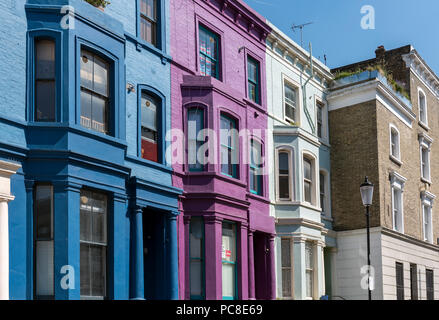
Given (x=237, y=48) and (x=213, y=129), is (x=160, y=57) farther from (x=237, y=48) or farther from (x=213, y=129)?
(x=237, y=48)

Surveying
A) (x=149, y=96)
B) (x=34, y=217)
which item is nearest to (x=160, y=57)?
(x=149, y=96)

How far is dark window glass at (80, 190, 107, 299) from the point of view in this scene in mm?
14805

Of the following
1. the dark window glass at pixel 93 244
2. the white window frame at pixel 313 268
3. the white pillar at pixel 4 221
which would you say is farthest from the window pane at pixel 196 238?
the white pillar at pixel 4 221

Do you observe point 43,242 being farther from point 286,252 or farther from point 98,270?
point 286,252

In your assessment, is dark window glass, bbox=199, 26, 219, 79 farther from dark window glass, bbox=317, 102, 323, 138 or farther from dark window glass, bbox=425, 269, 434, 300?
dark window glass, bbox=425, 269, 434, 300

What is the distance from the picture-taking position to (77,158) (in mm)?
14547

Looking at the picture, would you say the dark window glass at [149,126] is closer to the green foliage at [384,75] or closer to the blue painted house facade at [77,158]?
the blue painted house facade at [77,158]

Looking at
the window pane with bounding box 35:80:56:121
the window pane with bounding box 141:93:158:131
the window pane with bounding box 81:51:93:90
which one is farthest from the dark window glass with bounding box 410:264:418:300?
the window pane with bounding box 35:80:56:121

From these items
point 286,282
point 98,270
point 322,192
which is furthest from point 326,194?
point 98,270

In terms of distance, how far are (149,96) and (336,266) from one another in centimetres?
1275

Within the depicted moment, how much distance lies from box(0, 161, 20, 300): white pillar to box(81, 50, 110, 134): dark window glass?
235cm

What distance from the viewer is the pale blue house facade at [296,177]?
23.8 m

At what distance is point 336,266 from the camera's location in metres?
27.5
